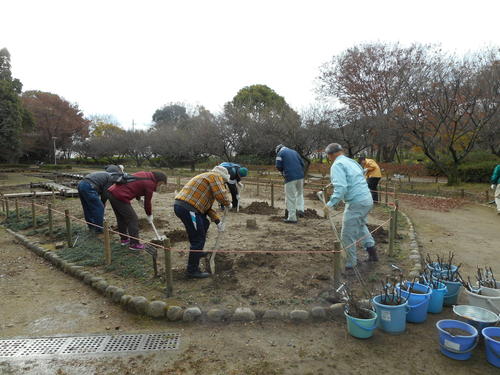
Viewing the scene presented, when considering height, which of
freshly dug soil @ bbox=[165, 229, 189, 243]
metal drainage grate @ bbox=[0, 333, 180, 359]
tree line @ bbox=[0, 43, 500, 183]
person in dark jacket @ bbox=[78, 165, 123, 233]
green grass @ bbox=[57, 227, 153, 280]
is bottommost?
metal drainage grate @ bbox=[0, 333, 180, 359]

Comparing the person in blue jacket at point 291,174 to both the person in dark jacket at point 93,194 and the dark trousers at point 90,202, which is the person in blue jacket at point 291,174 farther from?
the dark trousers at point 90,202

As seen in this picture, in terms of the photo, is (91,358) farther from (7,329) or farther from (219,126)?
(219,126)

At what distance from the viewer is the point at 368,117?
18.5 metres

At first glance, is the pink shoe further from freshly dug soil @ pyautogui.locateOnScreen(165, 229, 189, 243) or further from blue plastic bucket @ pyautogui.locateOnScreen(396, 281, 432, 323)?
blue plastic bucket @ pyautogui.locateOnScreen(396, 281, 432, 323)

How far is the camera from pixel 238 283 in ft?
14.5

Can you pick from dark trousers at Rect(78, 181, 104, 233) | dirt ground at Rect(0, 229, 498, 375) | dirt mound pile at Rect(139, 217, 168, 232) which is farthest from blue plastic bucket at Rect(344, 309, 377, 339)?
dark trousers at Rect(78, 181, 104, 233)

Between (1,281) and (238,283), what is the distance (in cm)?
368

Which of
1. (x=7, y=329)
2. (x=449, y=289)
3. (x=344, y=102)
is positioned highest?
(x=344, y=102)

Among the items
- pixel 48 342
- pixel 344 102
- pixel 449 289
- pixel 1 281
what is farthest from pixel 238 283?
pixel 344 102

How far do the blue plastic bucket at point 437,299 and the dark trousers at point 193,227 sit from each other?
109 inches

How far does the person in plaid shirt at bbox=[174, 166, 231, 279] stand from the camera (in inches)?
172

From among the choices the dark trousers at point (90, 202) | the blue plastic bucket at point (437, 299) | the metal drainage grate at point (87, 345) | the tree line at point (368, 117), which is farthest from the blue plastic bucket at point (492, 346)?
the tree line at point (368, 117)

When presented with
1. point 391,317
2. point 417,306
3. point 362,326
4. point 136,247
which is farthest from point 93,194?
point 417,306

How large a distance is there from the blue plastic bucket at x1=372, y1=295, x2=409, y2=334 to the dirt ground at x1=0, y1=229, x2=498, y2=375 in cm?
7
